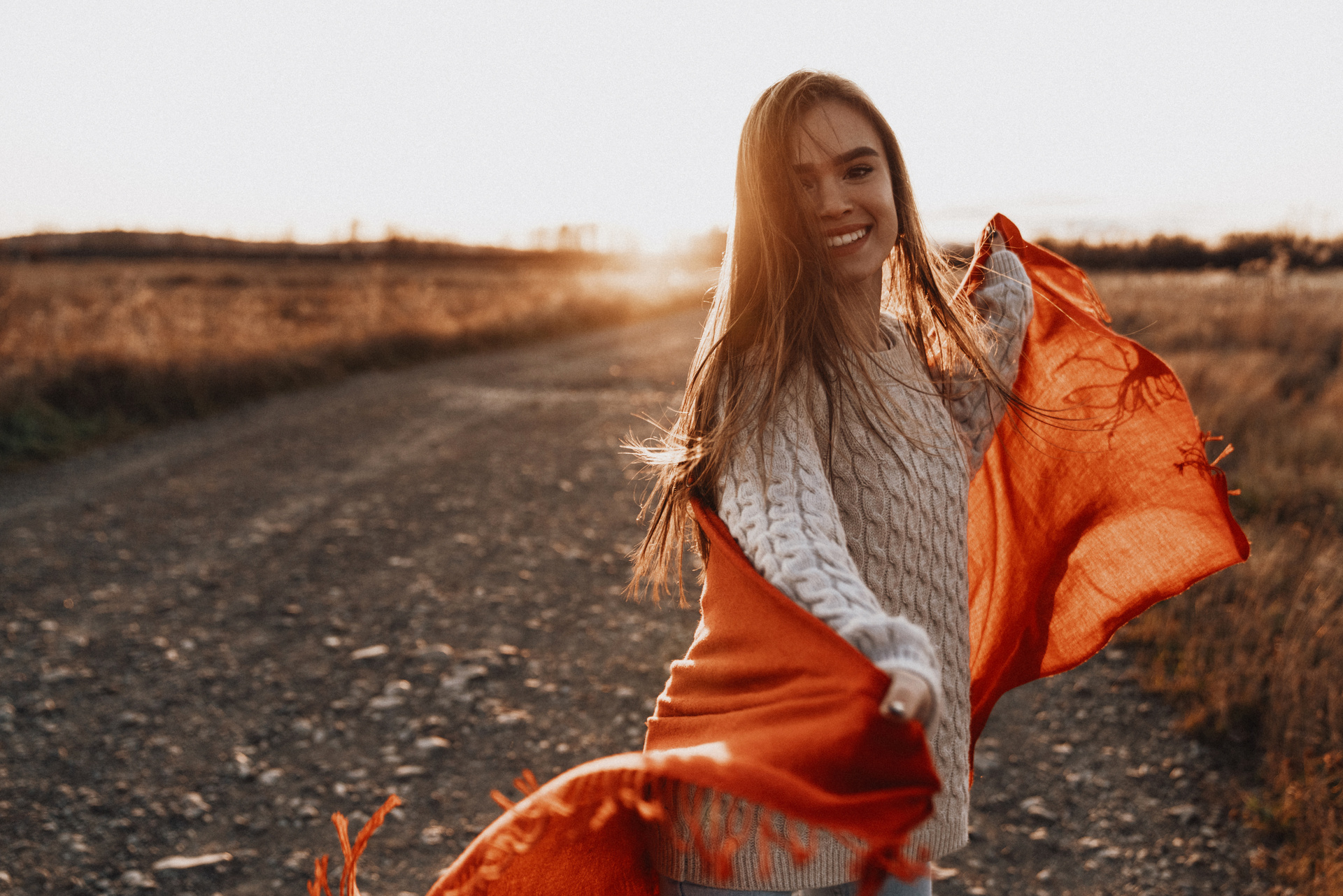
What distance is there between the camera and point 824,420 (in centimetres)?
171

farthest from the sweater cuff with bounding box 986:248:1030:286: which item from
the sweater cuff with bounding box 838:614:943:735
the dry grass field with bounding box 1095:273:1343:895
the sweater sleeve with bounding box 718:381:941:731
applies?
the sweater cuff with bounding box 838:614:943:735

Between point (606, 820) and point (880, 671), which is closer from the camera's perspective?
point (880, 671)

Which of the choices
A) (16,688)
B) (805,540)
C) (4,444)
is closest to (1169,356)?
(805,540)

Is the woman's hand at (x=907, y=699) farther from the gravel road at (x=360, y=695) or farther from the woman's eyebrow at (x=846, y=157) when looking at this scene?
the gravel road at (x=360, y=695)

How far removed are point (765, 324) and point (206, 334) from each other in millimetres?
12504

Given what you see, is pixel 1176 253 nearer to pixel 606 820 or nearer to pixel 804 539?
pixel 804 539

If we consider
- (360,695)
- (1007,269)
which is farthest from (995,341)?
(360,695)

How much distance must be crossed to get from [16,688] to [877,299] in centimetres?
481

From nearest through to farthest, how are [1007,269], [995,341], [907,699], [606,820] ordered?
[907,699]
[606,820]
[995,341]
[1007,269]

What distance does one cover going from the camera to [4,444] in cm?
782

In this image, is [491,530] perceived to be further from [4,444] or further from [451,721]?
[4,444]

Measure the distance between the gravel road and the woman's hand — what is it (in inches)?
95.2

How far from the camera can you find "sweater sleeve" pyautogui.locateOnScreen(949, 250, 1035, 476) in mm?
2135

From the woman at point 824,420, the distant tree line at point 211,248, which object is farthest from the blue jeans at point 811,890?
the distant tree line at point 211,248
